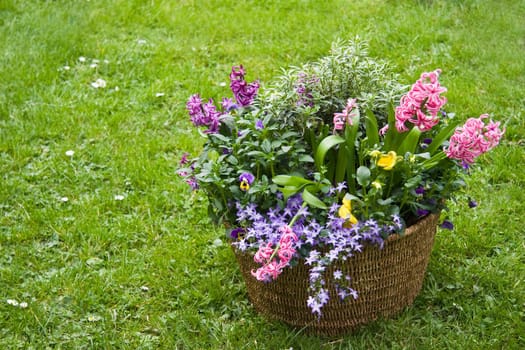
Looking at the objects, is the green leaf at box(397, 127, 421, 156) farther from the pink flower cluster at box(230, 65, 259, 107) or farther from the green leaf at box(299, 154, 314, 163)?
the pink flower cluster at box(230, 65, 259, 107)

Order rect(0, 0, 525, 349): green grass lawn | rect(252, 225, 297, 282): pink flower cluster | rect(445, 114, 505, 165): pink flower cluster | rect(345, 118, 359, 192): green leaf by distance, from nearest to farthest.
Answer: rect(252, 225, 297, 282): pink flower cluster, rect(445, 114, 505, 165): pink flower cluster, rect(345, 118, 359, 192): green leaf, rect(0, 0, 525, 349): green grass lawn

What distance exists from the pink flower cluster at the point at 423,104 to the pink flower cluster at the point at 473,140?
12 centimetres

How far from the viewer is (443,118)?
288cm

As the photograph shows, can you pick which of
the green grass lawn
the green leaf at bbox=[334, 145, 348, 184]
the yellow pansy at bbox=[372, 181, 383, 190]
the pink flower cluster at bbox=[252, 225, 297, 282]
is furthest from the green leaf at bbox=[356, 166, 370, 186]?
the green grass lawn

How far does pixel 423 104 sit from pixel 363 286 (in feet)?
2.28

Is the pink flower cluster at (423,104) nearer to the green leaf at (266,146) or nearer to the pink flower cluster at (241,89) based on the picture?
the green leaf at (266,146)

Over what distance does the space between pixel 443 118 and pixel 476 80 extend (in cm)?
156

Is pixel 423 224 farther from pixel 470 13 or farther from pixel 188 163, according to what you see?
pixel 470 13

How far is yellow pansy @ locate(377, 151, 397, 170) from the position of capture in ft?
7.72

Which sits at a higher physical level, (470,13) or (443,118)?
(443,118)

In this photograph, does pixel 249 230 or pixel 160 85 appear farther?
pixel 160 85

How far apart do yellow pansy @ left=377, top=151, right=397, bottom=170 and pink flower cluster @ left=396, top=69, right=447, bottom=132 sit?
0.15 m

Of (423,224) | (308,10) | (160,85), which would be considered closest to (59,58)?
(160,85)

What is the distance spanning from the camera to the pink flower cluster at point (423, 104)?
7.71ft
